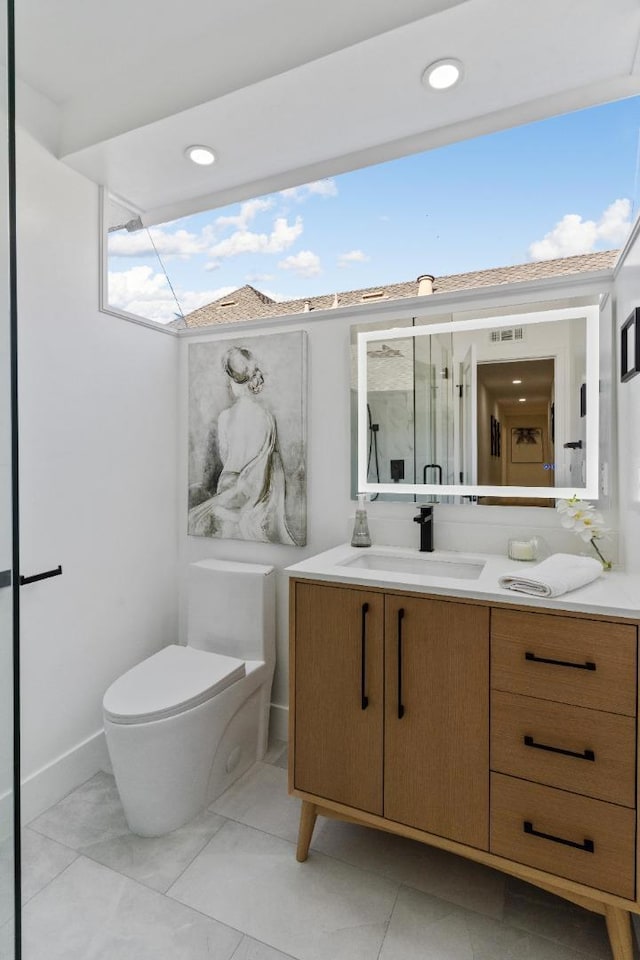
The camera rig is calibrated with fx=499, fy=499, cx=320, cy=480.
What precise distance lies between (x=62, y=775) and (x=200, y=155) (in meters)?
2.42

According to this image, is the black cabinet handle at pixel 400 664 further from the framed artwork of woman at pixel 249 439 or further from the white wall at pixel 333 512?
the framed artwork of woman at pixel 249 439

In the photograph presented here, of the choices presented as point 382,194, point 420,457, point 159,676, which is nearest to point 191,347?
point 382,194

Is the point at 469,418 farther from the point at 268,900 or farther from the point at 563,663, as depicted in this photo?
the point at 268,900

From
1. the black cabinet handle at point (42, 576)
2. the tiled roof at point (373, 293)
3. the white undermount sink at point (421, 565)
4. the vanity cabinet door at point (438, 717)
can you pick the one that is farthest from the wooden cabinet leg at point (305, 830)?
the tiled roof at point (373, 293)

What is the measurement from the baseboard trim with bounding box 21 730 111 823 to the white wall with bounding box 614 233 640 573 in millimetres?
2132

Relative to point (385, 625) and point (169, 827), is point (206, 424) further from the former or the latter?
point (169, 827)

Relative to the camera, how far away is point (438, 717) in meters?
1.41

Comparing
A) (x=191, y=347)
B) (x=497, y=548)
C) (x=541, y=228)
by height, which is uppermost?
(x=541, y=228)

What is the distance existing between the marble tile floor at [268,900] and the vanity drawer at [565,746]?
47cm

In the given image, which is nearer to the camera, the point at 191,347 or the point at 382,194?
the point at 382,194

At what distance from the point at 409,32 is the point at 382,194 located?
61cm

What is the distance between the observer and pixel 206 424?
2432 mm

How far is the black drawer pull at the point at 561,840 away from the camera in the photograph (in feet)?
3.99

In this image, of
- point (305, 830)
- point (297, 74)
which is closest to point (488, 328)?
point (297, 74)
